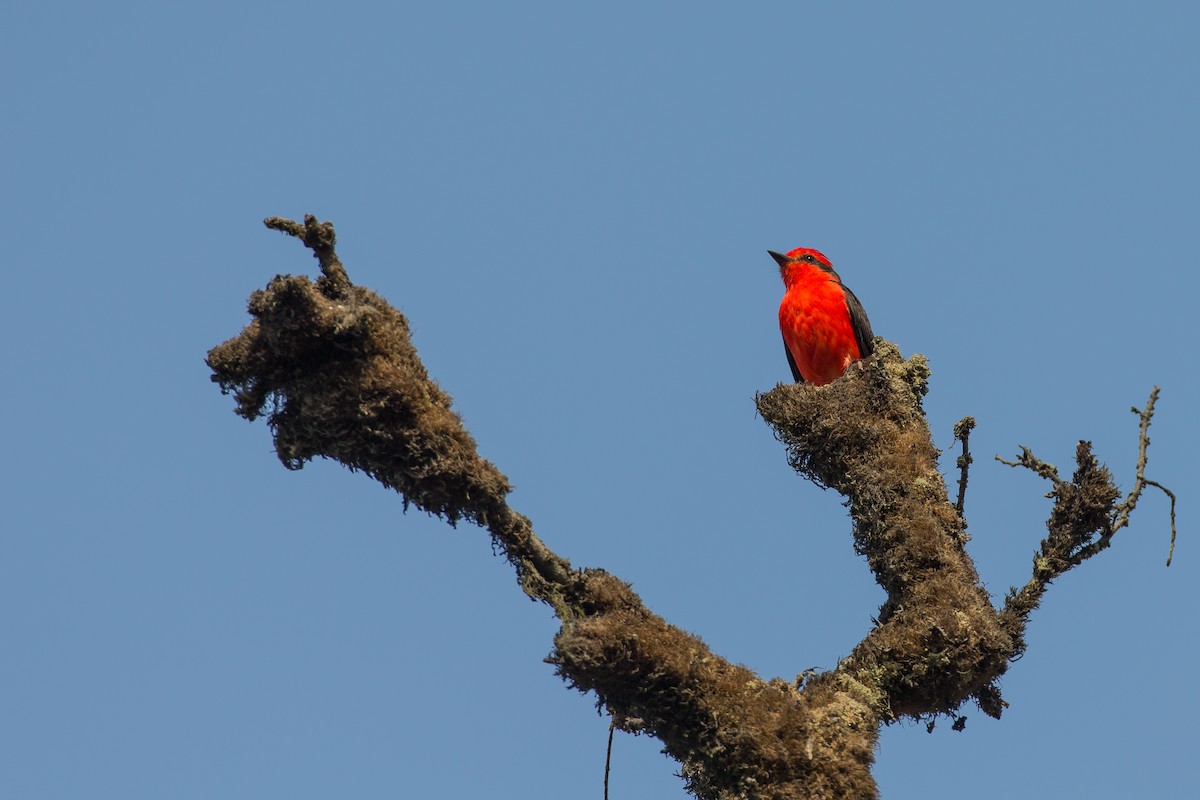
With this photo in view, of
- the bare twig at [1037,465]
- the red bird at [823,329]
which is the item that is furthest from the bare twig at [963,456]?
the red bird at [823,329]

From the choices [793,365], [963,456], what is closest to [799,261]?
[793,365]

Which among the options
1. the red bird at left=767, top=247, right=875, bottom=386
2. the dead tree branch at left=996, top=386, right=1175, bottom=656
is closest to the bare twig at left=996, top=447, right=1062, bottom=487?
the dead tree branch at left=996, top=386, right=1175, bottom=656

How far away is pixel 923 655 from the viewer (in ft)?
17.9

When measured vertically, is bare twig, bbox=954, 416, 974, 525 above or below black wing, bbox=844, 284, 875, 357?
below

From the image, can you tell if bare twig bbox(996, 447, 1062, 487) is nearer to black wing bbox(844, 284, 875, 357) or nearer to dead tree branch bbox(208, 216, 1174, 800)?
dead tree branch bbox(208, 216, 1174, 800)

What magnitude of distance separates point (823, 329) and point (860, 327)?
29cm

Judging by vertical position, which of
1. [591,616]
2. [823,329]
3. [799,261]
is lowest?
[591,616]

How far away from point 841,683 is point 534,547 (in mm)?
1467

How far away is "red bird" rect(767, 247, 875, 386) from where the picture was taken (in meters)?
9.71

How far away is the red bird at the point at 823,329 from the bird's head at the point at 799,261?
1.76ft

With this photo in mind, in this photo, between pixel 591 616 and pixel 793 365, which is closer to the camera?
pixel 591 616

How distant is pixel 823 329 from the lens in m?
9.78

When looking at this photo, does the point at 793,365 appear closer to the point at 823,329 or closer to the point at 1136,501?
the point at 823,329

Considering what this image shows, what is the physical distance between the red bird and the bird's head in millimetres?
538
